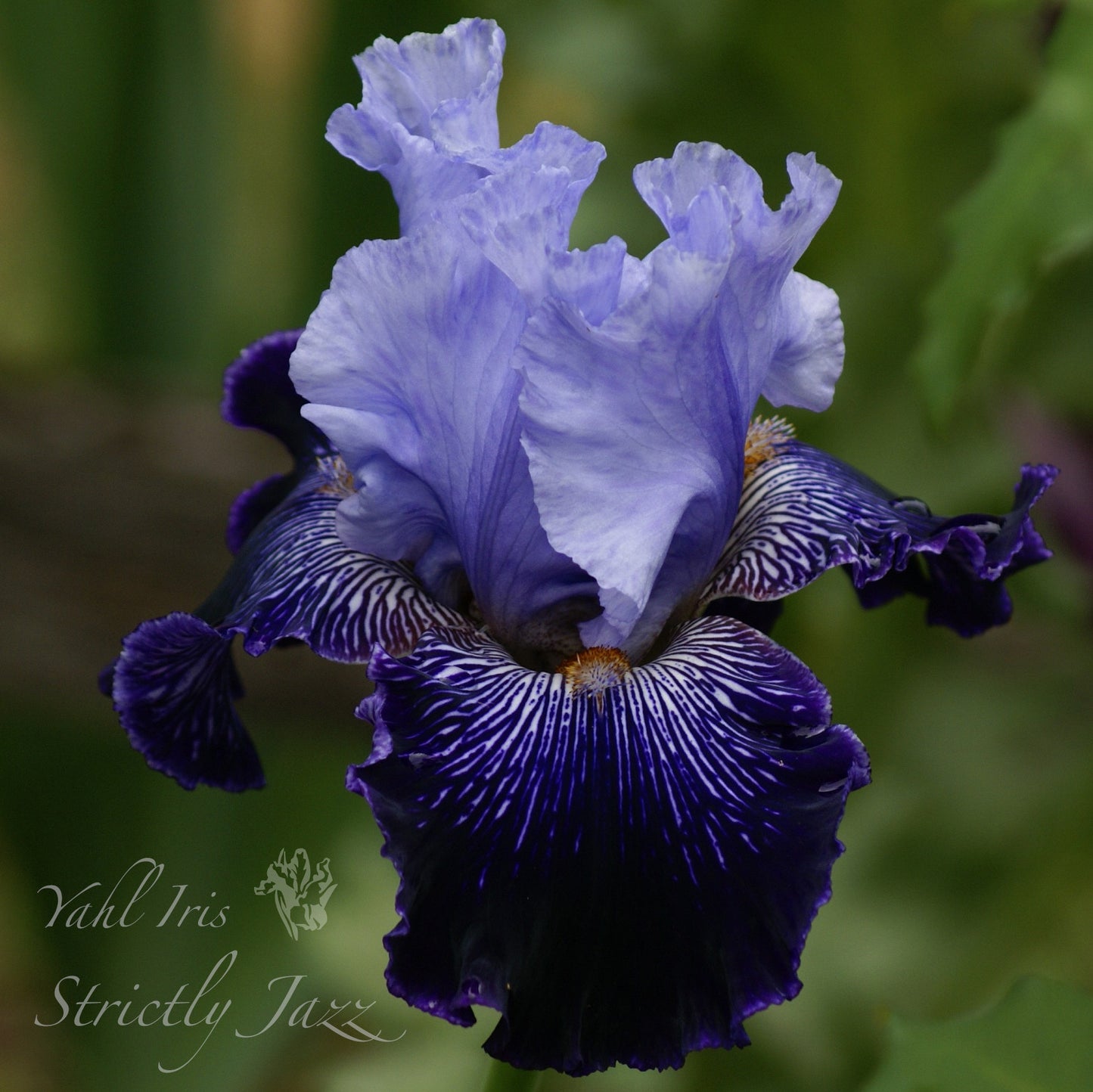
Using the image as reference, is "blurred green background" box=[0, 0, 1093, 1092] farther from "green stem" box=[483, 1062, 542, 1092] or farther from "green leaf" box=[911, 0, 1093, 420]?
"green stem" box=[483, 1062, 542, 1092]

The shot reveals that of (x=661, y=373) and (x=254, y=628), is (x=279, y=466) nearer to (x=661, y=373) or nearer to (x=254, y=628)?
(x=254, y=628)

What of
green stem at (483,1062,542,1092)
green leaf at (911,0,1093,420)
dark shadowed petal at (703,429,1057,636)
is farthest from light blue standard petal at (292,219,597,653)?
green leaf at (911,0,1093,420)

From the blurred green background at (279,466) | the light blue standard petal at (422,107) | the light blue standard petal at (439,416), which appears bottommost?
the blurred green background at (279,466)

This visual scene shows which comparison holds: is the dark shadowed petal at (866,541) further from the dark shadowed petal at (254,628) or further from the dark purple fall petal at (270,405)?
the dark purple fall petal at (270,405)

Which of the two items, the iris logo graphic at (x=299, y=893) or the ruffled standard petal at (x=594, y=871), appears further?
the iris logo graphic at (x=299, y=893)

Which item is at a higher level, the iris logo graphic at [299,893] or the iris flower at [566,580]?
the iris flower at [566,580]

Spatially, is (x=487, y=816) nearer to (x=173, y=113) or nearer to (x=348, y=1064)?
(x=348, y=1064)

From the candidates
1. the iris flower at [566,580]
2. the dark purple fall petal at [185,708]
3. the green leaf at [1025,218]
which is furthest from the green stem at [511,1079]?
the green leaf at [1025,218]
